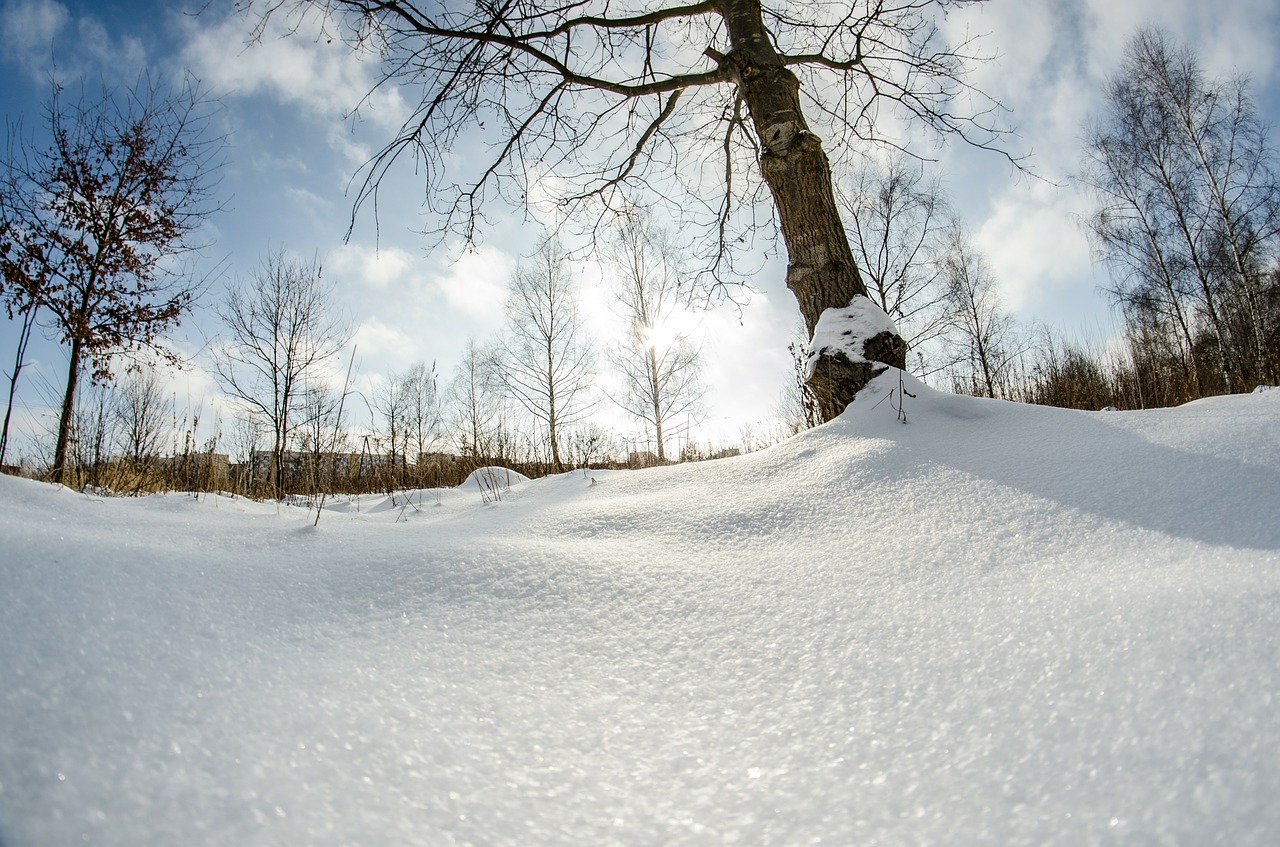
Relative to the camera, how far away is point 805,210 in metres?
2.76

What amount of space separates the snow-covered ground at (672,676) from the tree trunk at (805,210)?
1.26 m

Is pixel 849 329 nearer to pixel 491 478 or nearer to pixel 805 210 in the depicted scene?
pixel 805 210

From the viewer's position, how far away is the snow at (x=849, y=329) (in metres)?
2.47

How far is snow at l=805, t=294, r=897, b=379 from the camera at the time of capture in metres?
2.47

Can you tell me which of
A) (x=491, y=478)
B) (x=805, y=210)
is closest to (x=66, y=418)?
(x=491, y=478)

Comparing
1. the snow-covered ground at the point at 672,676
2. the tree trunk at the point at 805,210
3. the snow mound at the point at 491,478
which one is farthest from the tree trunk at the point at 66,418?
the tree trunk at the point at 805,210

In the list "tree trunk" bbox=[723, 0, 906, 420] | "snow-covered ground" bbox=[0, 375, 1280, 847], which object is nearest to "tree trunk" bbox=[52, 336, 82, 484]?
"snow-covered ground" bbox=[0, 375, 1280, 847]

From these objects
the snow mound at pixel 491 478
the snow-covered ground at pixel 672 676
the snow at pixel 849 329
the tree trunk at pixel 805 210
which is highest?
the tree trunk at pixel 805 210

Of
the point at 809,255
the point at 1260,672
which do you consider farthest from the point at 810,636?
the point at 809,255

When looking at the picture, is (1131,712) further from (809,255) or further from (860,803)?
(809,255)

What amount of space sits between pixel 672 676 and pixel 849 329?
2.19 meters

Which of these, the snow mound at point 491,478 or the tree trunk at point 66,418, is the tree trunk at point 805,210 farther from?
the tree trunk at point 66,418

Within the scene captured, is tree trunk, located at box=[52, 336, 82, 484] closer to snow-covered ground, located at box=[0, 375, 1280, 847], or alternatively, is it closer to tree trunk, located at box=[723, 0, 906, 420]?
snow-covered ground, located at box=[0, 375, 1280, 847]

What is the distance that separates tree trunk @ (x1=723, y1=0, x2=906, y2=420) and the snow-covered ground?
1.26 metres
